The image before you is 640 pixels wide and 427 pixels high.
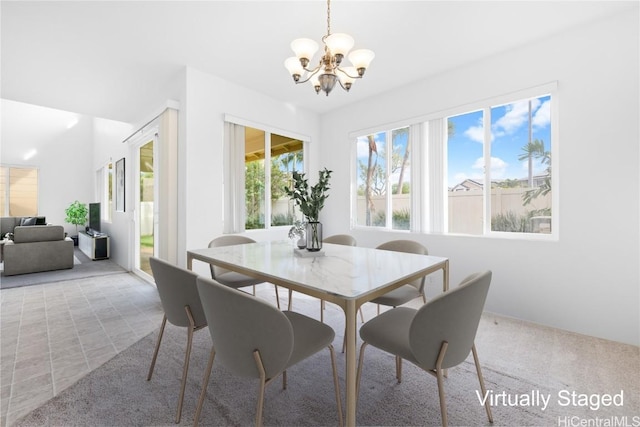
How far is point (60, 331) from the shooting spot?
2.57 m

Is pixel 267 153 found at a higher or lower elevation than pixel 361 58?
lower

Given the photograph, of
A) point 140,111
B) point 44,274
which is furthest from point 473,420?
point 44,274

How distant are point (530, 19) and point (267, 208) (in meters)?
3.50

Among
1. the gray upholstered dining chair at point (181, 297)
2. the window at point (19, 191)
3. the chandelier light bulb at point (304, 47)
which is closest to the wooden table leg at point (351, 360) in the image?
the gray upholstered dining chair at point (181, 297)

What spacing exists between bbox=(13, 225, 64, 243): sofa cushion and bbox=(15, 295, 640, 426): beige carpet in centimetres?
432

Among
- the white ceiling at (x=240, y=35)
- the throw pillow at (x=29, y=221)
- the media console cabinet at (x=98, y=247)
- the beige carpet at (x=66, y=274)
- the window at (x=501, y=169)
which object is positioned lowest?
the beige carpet at (x=66, y=274)

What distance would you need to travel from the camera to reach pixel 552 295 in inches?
104

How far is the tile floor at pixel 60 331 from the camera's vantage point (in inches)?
69.8

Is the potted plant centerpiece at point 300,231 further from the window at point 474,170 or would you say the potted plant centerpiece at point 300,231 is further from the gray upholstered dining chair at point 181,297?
the window at point 474,170

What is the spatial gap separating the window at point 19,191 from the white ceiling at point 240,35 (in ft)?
19.7

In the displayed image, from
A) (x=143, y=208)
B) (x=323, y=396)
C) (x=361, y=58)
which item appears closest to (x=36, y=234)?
(x=143, y=208)

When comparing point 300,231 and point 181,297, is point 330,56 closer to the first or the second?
point 300,231

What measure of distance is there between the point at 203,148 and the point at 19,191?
8.46 meters

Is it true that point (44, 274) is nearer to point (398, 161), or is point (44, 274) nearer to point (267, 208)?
point (267, 208)
